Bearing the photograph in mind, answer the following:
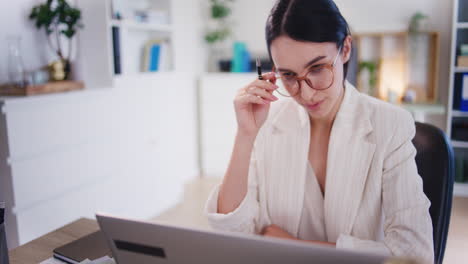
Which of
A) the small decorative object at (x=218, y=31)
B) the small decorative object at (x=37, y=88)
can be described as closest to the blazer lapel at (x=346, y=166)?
the small decorative object at (x=37, y=88)

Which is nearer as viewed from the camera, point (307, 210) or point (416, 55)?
point (307, 210)

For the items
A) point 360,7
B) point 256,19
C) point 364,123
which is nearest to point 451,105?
point 360,7

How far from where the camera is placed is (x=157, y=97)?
3.41 m

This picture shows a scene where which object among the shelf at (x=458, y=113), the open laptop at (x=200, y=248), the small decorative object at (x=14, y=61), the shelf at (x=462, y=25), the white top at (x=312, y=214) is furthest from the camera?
the shelf at (x=458, y=113)

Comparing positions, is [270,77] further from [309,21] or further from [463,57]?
[463,57]

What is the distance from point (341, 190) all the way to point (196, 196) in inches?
108

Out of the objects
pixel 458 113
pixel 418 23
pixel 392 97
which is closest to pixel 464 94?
pixel 458 113

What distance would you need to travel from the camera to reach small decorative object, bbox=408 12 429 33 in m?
3.67

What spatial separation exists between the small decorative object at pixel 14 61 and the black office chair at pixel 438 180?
87.3 inches

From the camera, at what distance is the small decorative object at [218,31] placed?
13.7 ft

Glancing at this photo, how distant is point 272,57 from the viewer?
3.89 feet

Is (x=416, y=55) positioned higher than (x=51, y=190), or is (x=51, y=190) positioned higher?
(x=416, y=55)

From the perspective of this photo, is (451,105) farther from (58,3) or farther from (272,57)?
(58,3)

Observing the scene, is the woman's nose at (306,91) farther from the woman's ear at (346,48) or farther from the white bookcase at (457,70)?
the white bookcase at (457,70)
